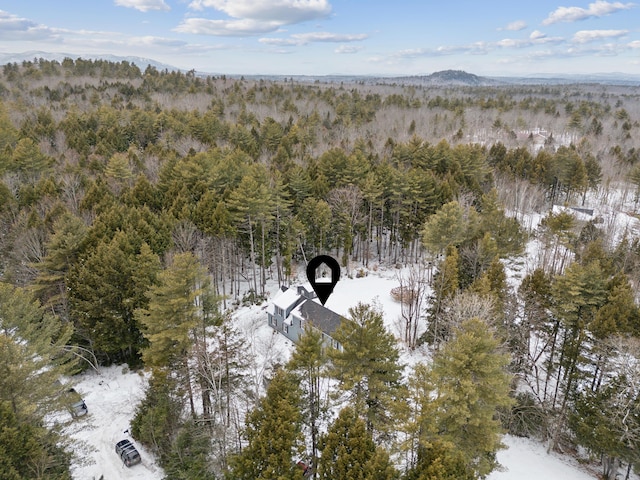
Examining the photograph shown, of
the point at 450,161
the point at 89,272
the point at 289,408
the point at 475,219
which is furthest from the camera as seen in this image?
the point at 450,161

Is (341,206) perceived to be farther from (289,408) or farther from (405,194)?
(289,408)

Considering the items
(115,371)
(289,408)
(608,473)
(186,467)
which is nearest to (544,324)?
(608,473)

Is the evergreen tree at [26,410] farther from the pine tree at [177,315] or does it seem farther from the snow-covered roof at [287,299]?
the snow-covered roof at [287,299]

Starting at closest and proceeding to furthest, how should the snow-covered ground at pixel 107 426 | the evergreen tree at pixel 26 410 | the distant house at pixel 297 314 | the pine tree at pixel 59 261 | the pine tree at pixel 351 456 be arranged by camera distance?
the pine tree at pixel 351 456
the evergreen tree at pixel 26 410
the snow-covered ground at pixel 107 426
the pine tree at pixel 59 261
the distant house at pixel 297 314

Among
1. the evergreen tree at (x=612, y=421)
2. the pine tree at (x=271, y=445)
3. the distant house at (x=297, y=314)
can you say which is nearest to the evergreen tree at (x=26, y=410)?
the pine tree at (x=271, y=445)

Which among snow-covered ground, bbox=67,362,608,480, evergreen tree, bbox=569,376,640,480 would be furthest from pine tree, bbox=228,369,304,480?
evergreen tree, bbox=569,376,640,480
